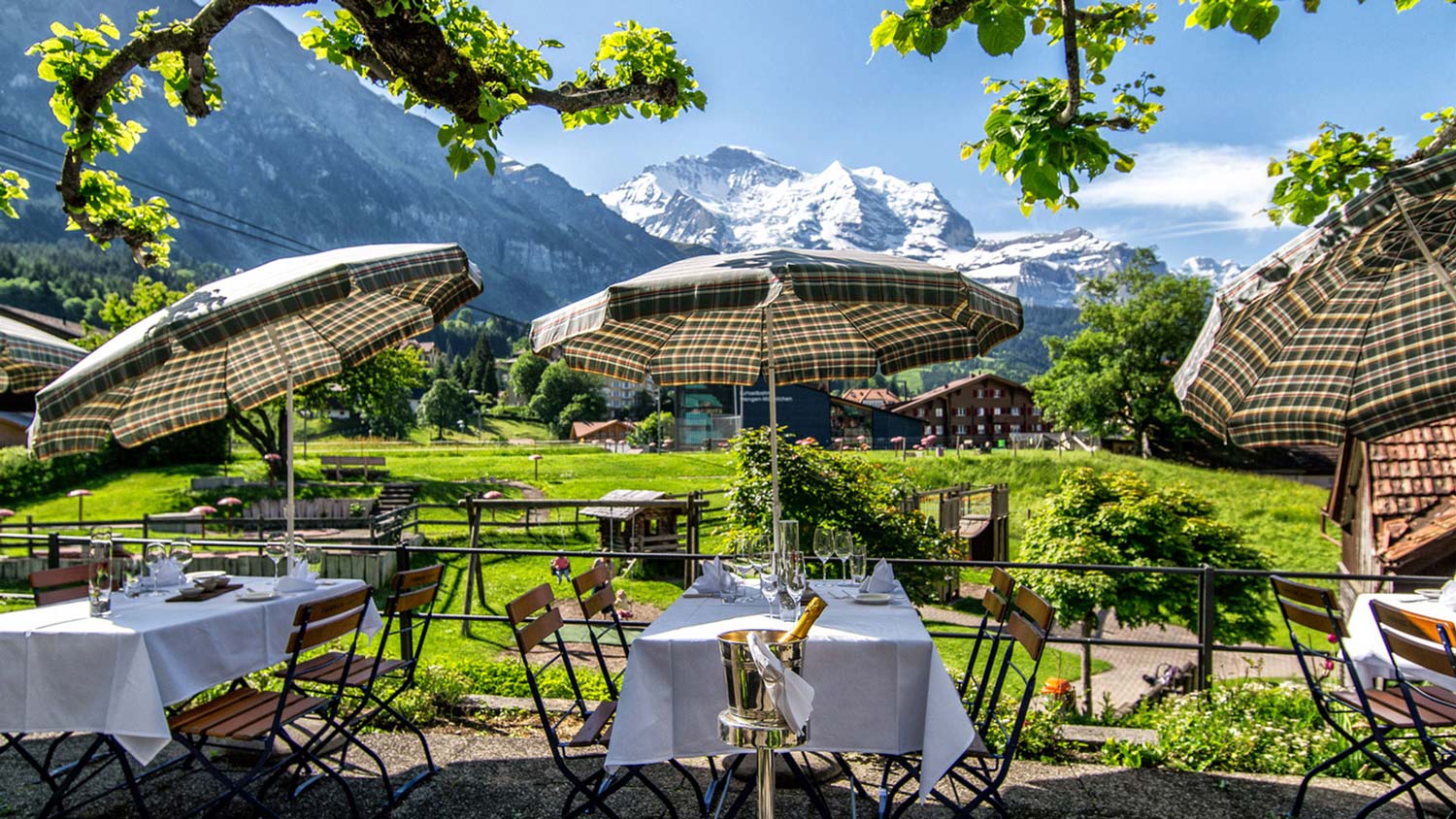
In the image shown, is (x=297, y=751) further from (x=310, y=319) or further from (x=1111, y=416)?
(x=1111, y=416)

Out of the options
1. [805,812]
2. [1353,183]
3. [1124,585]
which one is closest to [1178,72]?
[1353,183]

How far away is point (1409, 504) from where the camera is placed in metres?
11.6

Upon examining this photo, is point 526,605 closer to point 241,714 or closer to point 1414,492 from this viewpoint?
point 241,714

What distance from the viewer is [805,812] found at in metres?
3.63

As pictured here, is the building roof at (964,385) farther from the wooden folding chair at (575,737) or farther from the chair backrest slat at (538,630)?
the chair backrest slat at (538,630)

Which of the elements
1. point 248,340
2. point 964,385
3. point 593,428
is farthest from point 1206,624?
point 593,428

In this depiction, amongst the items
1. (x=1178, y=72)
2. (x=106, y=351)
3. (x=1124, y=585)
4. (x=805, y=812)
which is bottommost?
(x=1124, y=585)

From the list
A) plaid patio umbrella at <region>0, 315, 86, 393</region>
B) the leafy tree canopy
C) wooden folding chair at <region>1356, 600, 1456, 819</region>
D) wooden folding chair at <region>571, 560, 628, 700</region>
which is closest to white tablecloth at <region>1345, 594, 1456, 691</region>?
wooden folding chair at <region>1356, 600, 1456, 819</region>

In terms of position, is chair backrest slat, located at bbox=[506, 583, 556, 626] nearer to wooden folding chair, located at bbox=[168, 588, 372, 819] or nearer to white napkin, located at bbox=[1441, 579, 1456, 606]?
wooden folding chair, located at bbox=[168, 588, 372, 819]

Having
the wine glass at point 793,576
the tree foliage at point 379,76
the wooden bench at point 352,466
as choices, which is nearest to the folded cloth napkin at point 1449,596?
the wine glass at point 793,576

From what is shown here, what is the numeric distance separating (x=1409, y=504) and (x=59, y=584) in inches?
581

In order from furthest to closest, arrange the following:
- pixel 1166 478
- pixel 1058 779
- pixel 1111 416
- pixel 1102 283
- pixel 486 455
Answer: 1. pixel 486 455
2. pixel 1102 283
3. pixel 1111 416
4. pixel 1166 478
5. pixel 1058 779

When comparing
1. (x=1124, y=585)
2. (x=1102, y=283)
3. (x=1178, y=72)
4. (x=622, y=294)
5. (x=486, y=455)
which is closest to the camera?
(x=622, y=294)

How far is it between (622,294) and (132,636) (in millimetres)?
2295
